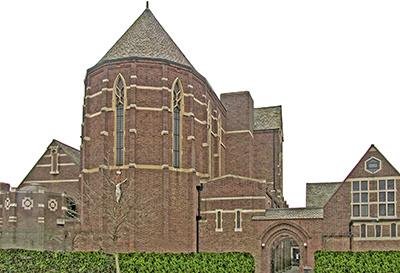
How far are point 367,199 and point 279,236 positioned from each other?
6965 millimetres

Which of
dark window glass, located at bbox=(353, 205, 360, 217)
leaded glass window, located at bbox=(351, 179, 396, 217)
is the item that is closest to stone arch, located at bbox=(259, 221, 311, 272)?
dark window glass, located at bbox=(353, 205, 360, 217)

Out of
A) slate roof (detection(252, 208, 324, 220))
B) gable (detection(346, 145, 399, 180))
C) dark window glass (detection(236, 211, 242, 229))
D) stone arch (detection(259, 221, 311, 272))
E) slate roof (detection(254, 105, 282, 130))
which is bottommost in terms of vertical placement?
stone arch (detection(259, 221, 311, 272))

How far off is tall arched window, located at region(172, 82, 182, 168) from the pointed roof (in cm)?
256

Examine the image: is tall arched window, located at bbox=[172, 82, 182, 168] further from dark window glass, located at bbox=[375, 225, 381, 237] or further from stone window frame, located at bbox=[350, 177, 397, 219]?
dark window glass, located at bbox=[375, 225, 381, 237]

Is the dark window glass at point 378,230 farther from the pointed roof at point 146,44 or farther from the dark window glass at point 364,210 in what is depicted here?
the pointed roof at point 146,44

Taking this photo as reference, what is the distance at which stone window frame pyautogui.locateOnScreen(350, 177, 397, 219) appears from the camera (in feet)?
118

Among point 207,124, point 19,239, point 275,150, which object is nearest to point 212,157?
point 207,124

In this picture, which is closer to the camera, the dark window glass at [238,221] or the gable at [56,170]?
the dark window glass at [238,221]

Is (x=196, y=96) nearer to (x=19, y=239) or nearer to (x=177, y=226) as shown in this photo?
(x=177, y=226)

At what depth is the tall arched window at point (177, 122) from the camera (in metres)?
38.3

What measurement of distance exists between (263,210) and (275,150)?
1899 cm

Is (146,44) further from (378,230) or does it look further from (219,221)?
(378,230)

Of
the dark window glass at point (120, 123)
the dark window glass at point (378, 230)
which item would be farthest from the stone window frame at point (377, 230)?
the dark window glass at point (120, 123)

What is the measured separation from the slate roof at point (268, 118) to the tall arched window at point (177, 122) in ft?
63.3
